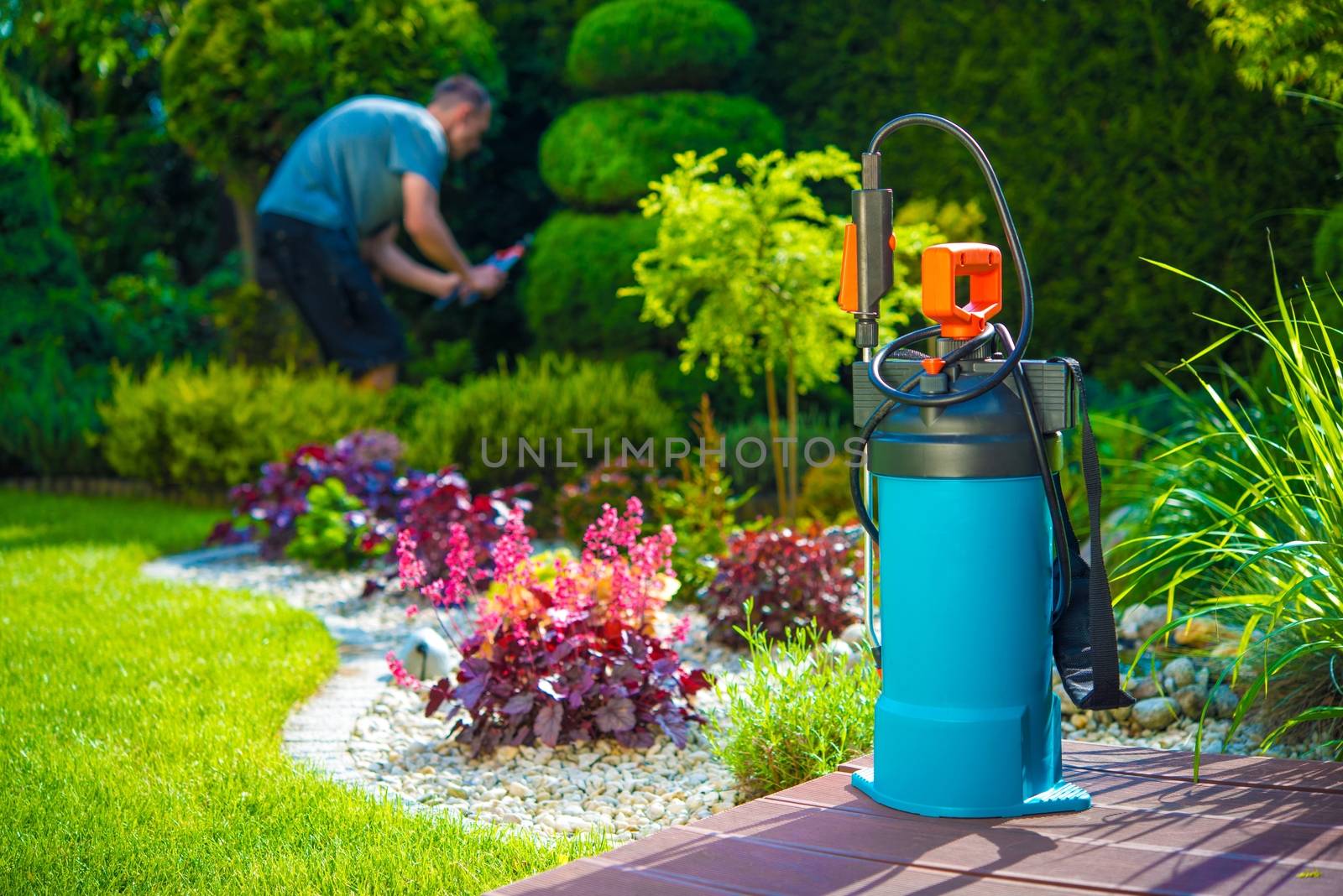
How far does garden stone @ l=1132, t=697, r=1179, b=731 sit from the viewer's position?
3.48 meters

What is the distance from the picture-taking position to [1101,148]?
7469mm

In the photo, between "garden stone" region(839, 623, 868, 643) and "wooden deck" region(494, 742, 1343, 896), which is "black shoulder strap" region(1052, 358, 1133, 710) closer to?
"wooden deck" region(494, 742, 1343, 896)

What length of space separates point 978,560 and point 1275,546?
2.67 feet

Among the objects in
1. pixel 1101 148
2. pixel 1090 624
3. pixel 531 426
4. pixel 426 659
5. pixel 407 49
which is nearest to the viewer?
pixel 1090 624

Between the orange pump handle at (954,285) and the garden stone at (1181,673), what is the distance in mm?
1724

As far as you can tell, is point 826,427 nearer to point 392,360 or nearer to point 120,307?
point 392,360

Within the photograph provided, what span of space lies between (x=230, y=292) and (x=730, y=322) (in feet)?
19.9

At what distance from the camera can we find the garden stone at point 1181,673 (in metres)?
3.58

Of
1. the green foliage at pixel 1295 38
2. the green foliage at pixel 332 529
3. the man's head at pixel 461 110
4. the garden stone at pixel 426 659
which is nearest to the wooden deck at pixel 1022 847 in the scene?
the garden stone at pixel 426 659

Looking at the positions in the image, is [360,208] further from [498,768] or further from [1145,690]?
[1145,690]

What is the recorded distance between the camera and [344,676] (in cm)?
435

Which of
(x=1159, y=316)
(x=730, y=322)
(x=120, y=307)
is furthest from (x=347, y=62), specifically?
(x=1159, y=316)

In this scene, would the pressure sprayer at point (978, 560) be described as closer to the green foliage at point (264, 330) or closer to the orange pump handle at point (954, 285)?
the orange pump handle at point (954, 285)

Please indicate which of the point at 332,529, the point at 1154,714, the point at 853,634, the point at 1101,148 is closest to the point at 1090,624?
the point at 1154,714
